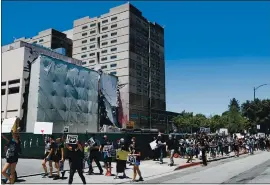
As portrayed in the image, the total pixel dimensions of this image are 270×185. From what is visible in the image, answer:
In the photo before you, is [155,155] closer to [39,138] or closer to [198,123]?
[39,138]

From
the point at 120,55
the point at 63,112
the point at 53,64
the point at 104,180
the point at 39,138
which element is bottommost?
the point at 104,180

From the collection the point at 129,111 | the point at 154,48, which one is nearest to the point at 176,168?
the point at 129,111

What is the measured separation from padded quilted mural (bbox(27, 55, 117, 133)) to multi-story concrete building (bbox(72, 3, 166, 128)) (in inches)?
1173

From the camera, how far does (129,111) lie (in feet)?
300

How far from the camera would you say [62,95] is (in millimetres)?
54469

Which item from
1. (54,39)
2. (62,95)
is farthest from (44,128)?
(54,39)

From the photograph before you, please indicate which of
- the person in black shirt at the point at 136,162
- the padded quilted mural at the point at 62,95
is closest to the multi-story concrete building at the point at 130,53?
the padded quilted mural at the point at 62,95

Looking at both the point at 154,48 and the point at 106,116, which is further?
the point at 154,48

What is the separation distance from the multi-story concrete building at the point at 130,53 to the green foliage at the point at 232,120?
35.8 feet

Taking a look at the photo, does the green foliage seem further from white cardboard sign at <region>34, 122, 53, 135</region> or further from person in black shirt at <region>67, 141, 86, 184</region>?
person in black shirt at <region>67, 141, 86, 184</region>

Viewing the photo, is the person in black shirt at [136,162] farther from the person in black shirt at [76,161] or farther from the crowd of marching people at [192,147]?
the crowd of marching people at [192,147]

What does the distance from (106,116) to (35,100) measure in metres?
18.6

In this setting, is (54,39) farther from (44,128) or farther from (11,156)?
(11,156)

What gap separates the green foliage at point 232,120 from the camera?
277 feet
